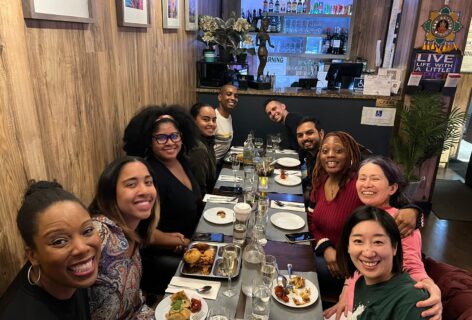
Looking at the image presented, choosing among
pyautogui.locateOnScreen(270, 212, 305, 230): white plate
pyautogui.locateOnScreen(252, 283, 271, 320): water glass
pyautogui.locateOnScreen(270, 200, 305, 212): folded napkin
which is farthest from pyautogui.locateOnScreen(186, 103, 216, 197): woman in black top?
pyautogui.locateOnScreen(252, 283, 271, 320): water glass

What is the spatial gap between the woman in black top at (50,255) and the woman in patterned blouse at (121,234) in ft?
0.82

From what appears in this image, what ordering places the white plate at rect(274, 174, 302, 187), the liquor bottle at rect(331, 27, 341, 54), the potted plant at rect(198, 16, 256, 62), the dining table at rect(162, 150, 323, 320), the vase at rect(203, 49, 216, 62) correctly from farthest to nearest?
the liquor bottle at rect(331, 27, 341, 54) < the vase at rect(203, 49, 216, 62) < the potted plant at rect(198, 16, 256, 62) < the white plate at rect(274, 174, 302, 187) < the dining table at rect(162, 150, 323, 320)

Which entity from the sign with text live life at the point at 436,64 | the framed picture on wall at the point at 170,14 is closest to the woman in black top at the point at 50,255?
the framed picture on wall at the point at 170,14

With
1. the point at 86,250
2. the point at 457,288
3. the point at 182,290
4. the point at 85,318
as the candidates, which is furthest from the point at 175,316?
the point at 457,288

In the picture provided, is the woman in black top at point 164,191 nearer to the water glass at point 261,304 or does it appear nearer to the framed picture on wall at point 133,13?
the framed picture on wall at point 133,13

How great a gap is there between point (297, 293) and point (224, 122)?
237cm

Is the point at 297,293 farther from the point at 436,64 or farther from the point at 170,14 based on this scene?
the point at 436,64

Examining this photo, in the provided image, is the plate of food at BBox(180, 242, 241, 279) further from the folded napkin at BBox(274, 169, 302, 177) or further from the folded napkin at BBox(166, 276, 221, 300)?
the folded napkin at BBox(274, 169, 302, 177)

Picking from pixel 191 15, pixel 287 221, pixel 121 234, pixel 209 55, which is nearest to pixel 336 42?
pixel 209 55

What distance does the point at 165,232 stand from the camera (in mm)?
2227

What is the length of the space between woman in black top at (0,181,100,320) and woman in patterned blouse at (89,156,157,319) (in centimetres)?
25

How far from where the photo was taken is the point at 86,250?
106 centimetres

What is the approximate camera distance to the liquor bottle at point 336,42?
19.1 feet

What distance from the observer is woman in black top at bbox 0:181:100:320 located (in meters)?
1.00
